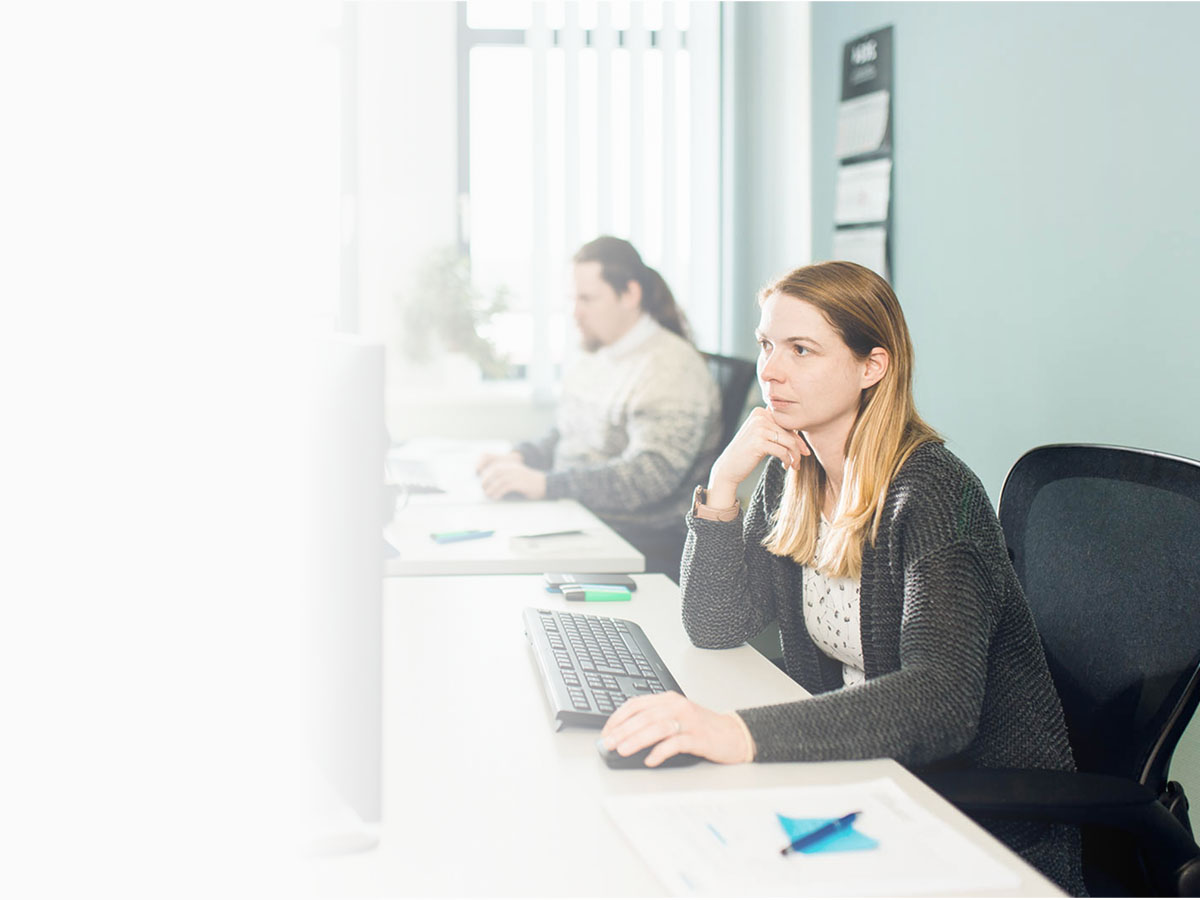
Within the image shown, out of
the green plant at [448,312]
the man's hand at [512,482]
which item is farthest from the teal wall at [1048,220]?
the green plant at [448,312]

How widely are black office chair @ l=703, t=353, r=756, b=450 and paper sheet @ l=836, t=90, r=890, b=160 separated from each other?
707 millimetres

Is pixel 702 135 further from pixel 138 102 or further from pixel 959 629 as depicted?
pixel 959 629

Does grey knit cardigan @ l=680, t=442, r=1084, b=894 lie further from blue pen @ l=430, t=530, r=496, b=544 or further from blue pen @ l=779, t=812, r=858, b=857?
blue pen @ l=430, t=530, r=496, b=544

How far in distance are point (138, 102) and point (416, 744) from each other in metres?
1.80

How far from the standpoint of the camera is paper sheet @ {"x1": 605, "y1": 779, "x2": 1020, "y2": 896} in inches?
31.3

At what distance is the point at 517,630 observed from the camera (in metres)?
→ 1.48

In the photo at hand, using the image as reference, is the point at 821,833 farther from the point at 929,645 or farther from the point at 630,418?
the point at 630,418

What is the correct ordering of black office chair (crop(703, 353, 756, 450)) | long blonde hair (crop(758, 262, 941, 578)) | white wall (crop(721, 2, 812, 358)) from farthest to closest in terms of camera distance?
white wall (crop(721, 2, 812, 358))
black office chair (crop(703, 353, 756, 450))
long blonde hair (crop(758, 262, 941, 578))

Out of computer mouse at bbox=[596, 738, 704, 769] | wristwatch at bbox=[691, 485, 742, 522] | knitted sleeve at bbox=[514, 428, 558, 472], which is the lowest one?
computer mouse at bbox=[596, 738, 704, 769]

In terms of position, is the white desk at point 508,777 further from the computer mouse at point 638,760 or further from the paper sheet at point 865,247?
the paper sheet at point 865,247

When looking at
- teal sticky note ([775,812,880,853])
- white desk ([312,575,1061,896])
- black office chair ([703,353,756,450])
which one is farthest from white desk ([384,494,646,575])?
teal sticky note ([775,812,880,853])

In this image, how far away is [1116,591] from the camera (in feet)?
4.15

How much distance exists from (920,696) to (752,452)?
47cm

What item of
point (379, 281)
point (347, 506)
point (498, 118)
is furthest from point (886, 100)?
point (347, 506)
